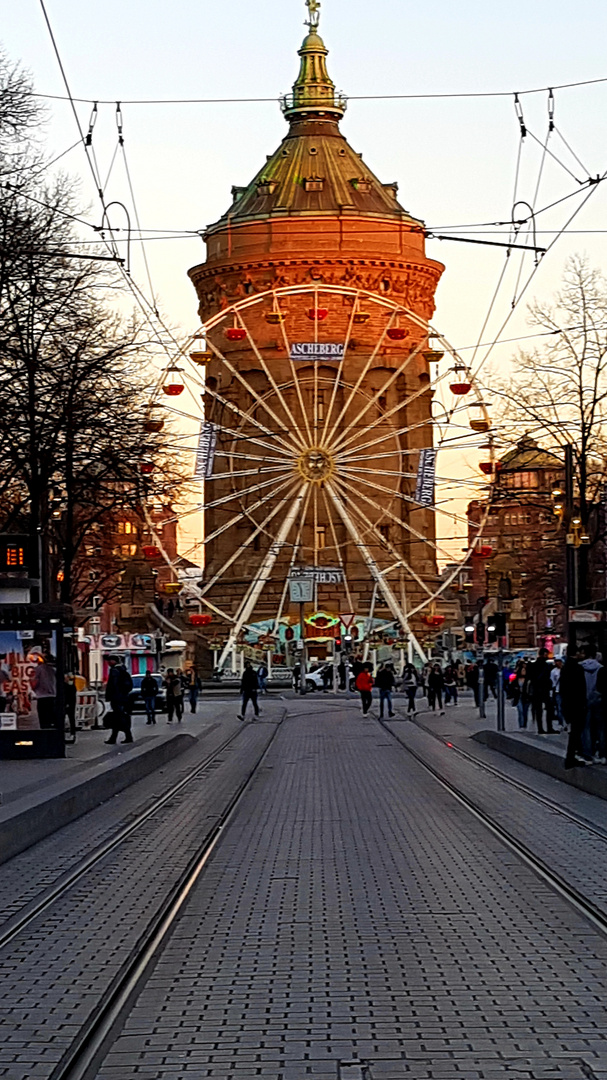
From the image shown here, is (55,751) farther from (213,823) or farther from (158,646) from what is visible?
(158,646)

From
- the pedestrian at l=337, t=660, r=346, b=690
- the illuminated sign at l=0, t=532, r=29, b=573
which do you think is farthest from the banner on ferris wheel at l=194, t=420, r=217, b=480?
the illuminated sign at l=0, t=532, r=29, b=573

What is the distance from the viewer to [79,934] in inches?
512

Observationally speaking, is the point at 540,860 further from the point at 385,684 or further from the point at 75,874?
the point at 385,684

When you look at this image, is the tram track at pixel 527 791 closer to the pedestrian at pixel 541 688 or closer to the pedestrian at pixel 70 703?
the pedestrian at pixel 541 688

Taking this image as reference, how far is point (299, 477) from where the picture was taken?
77.1m

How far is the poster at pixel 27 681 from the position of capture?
28.5 metres

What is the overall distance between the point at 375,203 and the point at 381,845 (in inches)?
3574

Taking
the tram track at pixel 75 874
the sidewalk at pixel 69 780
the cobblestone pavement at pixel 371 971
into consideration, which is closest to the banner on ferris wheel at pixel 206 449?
the sidewalk at pixel 69 780

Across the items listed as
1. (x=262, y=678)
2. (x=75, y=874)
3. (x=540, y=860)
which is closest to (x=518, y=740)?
(x=540, y=860)

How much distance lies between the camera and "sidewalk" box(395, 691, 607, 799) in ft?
83.5

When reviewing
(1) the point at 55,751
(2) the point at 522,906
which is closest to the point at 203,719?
(1) the point at 55,751

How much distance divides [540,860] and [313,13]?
325ft

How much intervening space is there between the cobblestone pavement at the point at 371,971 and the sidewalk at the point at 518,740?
19.2 feet

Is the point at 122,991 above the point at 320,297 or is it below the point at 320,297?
below
